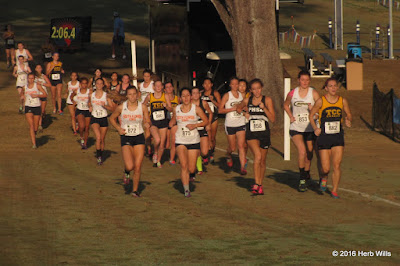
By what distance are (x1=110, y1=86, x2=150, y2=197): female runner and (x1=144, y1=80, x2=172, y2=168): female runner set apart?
2926 mm

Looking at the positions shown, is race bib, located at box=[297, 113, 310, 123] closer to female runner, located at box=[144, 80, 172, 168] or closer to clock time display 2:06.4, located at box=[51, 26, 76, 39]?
female runner, located at box=[144, 80, 172, 168]

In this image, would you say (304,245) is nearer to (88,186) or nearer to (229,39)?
(88,186)

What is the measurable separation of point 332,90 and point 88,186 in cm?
486

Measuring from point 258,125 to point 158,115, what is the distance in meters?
3.77

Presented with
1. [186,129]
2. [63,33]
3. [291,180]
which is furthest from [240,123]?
[63,33]

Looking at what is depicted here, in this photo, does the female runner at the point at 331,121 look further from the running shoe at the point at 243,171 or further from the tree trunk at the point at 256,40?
the tree trunk at the point at 256,40

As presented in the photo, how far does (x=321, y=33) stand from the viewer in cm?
4672

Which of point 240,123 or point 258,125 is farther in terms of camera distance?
point 240,123

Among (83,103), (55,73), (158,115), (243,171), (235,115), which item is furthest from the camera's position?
(55,73)

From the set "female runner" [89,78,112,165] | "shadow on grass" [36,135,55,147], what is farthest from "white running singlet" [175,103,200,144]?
"shadow on grass" [36,135,55,147]

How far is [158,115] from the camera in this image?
16.7m

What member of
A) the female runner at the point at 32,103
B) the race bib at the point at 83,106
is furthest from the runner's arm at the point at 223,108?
the female runner at the point at 32,103

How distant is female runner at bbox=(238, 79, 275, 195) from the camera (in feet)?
43.8

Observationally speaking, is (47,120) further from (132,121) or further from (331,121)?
(331,121)
